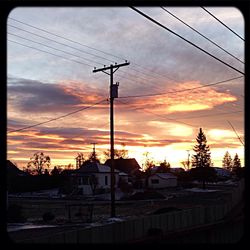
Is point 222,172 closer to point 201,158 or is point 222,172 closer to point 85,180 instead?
point 201,158

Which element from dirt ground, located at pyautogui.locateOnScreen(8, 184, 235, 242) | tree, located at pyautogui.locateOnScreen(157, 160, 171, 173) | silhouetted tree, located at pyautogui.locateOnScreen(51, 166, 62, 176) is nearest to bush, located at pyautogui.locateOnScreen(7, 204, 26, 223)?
dirt ground, located at pyautogui.locateOnScreen(8, 184, 235, 242)

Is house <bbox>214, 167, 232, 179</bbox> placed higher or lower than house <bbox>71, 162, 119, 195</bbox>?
lower

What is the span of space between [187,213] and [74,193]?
47.5m

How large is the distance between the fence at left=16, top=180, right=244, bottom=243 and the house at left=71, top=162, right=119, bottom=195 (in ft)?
161

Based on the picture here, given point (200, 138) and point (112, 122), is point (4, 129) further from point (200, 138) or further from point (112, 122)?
point (200, 138)

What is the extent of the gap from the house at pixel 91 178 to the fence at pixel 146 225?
4903 cm

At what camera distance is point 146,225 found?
970 cm

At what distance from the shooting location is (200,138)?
86.8 metres

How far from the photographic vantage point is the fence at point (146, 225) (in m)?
6.12

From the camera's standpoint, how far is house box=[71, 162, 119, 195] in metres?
61.0

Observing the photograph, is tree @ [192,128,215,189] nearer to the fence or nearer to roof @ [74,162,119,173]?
roof @ [74,162,119,173]

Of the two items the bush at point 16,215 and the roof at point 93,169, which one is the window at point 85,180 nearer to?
the roof at point 93,169
